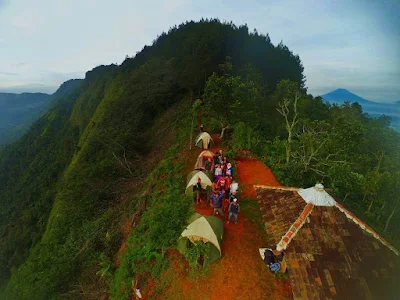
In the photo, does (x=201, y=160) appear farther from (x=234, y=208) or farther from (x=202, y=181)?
(x=234, y=208)

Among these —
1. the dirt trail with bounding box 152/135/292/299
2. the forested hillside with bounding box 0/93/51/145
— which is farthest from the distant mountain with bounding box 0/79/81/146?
the dirt trail with bounding box 152/135/292/299

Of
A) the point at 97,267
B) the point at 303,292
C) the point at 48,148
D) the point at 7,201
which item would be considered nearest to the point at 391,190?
the point at 303,292

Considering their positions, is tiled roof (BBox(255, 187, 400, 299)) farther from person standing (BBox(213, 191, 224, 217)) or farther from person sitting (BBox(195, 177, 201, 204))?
person sitting (BBox(195, 177, 201, 204))

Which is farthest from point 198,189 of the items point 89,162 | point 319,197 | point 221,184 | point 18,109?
point 18,109

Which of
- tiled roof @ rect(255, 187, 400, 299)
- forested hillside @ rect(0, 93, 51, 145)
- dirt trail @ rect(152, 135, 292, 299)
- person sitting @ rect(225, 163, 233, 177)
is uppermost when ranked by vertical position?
tiled roof @ rect(255, 187, 400, 299)

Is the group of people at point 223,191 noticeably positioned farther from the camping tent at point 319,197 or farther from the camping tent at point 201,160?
the camping tent at point 319,197

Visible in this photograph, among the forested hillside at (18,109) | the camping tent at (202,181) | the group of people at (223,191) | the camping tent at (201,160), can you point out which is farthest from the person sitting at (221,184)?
the forested hillside at (18,109)

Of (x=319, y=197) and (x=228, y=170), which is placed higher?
(x=319, y=197)
